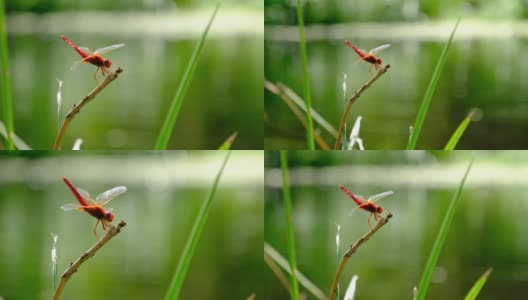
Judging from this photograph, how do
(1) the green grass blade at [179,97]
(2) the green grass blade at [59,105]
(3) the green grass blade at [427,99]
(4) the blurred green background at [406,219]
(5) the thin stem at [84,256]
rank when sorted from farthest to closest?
(4) the blurred green background at [406,219], (2) the green grass blade at [59,105], (3) the green grass blade at [427,99], (1) the green grass blade at [179,97], (5) the thin stem at [84,256]

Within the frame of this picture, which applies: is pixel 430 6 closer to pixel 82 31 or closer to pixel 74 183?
pixel 82 31

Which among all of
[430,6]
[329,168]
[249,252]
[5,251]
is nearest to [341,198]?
[329,168]

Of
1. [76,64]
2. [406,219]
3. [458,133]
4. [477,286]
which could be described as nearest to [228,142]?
[76,64]

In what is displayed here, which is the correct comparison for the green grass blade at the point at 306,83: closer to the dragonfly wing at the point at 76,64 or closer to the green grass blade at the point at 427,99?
the green grass blade at the point at 427,99

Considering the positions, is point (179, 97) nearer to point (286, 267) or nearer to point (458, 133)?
point (286, 267)

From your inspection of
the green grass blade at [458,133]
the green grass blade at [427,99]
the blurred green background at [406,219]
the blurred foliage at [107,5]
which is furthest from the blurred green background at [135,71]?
the green grass blade at [458,133]

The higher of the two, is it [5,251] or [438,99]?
[438,99]

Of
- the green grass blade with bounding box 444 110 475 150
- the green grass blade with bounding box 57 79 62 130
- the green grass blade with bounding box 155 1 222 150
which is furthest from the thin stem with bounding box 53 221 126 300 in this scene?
the green grass blade with bounding box 444 110 475 150
